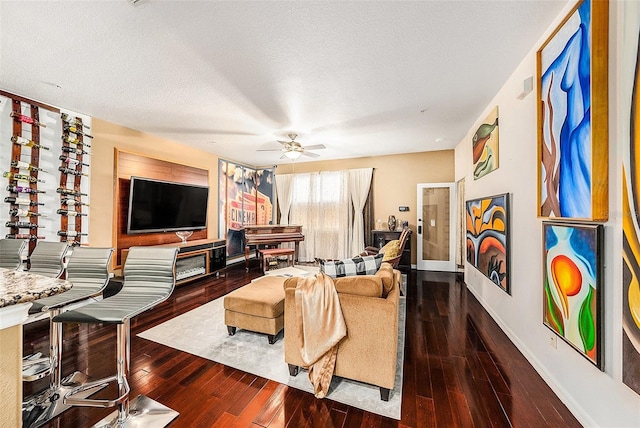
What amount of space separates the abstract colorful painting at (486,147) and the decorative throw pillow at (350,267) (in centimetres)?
209

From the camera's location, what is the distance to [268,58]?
2266 millimetres

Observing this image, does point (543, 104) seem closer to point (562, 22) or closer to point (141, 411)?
point (562, 22)

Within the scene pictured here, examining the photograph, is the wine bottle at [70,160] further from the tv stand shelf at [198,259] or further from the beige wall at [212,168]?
the tv stand shelf at [198,259]

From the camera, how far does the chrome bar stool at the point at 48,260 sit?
2215mm

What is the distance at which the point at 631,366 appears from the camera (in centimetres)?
124

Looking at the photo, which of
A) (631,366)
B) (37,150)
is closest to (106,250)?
(37,150)

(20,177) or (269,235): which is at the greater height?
(20,177)

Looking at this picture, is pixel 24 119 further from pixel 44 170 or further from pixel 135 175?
pixel 135 175

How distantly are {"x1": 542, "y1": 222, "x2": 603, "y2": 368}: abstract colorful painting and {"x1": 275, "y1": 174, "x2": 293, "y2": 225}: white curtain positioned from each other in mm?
5726

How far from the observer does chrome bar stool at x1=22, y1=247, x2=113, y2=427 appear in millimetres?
1651

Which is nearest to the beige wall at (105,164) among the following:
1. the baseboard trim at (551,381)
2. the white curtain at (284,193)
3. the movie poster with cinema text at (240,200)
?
the movie poster with cinema text at (240,200)

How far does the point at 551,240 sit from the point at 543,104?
1.09 m

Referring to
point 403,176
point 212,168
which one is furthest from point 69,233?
point 403,176

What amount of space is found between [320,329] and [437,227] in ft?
15.5
